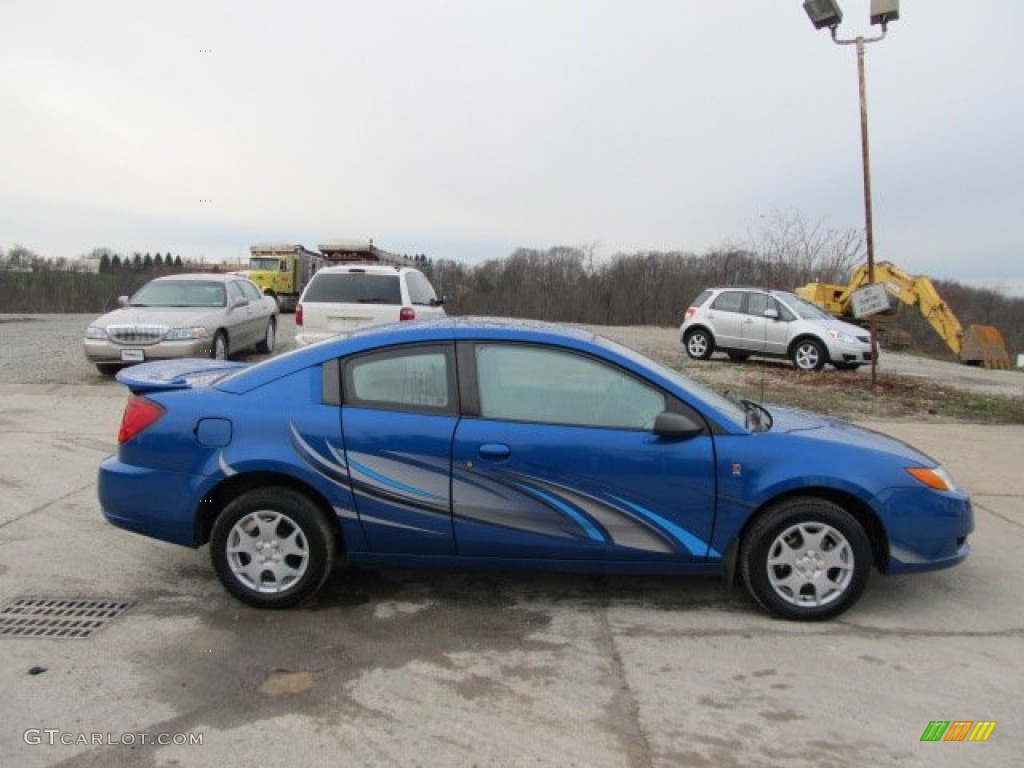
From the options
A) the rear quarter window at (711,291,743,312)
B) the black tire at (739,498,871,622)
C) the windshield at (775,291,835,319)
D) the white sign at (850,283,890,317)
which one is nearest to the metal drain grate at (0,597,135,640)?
the black tire at (739,498,871,622)

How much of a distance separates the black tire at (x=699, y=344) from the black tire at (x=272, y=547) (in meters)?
14.7

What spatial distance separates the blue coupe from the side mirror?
0.01 meters

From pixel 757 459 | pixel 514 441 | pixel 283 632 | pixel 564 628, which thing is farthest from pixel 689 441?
pixel 283 632

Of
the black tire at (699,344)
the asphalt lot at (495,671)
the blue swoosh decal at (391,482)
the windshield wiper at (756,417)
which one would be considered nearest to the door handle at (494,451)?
the blue swoosh decal at (391,482)

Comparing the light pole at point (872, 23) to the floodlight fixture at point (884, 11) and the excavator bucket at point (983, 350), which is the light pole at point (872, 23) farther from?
the excavator bucket at point (983, 350)

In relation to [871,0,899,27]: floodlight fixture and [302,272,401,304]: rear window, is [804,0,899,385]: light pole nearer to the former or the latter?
[871,0,899,27]: floodlight fixture

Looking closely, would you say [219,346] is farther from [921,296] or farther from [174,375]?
[921,296]

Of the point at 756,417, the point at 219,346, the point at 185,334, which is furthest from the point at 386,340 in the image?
the point at 219,346

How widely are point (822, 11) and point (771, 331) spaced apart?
6.50m

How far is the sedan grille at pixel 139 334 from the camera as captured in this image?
36.2 feet

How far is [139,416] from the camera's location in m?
4.01

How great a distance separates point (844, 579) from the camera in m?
3.87

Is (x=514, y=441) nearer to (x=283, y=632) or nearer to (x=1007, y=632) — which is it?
(x=283, y=632)

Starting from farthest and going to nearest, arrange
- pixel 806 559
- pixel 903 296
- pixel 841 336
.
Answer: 1. pixel 903 296
2. pixel 841 336
3. pixel 806 559
